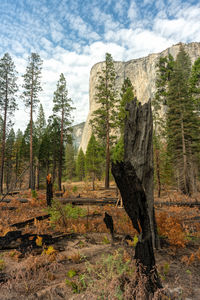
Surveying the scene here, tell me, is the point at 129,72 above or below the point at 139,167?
above

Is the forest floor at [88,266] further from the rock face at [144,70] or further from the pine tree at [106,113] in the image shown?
the rock face at [144,70]

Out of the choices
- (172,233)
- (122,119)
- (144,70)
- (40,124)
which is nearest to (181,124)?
(122,119)

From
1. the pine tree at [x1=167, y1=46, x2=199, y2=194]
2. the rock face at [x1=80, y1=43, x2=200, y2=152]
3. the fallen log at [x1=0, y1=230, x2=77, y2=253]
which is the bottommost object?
the fallen log at [x1=0, y1=230, x2=77, y2=253]

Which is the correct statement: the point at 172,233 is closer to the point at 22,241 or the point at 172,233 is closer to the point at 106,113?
the point at 22,241

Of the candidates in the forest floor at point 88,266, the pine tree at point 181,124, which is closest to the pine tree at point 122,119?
the pine tree at point 181,124

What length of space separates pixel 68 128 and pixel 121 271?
2080 centimetres

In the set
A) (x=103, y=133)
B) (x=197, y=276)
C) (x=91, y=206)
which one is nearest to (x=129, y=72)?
(x=103, y=133)

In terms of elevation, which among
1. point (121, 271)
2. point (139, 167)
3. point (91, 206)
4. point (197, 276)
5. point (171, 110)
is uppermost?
point (171, 110)

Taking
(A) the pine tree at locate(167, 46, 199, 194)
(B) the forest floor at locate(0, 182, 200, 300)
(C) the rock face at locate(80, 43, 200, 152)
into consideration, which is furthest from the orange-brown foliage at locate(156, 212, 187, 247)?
(C) the rock face at locate(80, 43, 200, 152)

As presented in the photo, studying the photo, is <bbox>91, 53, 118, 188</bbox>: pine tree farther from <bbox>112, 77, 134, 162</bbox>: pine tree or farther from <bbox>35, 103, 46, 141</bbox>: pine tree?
<bbox>35, 103, 46, 141</bbox>: pine tree

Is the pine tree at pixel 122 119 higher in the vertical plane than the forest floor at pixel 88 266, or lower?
higher

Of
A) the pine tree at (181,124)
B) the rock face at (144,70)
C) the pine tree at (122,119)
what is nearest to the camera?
the pine tree at (122,119)

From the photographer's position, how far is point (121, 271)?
2768mm

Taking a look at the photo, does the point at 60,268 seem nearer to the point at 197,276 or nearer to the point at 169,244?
the point at 197,276
